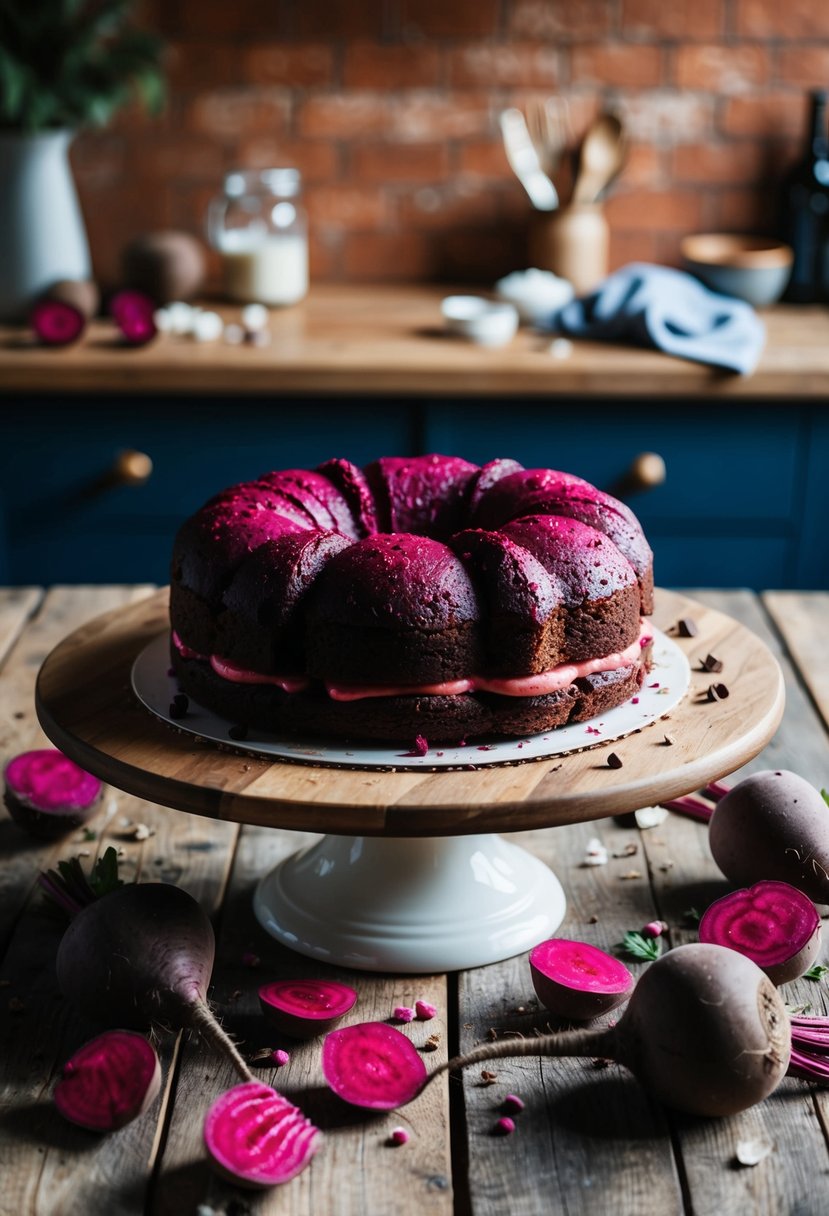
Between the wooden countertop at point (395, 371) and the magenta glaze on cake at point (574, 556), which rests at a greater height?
the magenta glaze on cake at point (574, 556)

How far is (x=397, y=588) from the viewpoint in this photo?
1221 mm

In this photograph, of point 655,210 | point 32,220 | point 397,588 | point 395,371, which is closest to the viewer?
point 397,588

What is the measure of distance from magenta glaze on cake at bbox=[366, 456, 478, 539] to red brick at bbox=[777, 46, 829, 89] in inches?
88.3

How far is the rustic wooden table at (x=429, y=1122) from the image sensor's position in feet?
3.19

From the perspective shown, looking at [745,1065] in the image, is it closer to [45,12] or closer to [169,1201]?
[169,1201]

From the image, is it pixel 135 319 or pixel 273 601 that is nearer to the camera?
pixel 273 601

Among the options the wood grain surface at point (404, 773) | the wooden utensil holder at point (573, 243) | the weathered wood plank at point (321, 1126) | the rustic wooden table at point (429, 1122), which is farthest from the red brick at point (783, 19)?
the weathered wood plank at point (321, 1126)

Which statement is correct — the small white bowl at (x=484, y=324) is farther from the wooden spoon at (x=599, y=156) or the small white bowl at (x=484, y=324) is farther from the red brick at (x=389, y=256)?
the red brick at (x=389, y=256)

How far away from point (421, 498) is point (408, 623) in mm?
296

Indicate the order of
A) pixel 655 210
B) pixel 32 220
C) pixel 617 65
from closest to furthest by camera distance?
pixel 32 220 < pixel 617 65 < pixel 655 210

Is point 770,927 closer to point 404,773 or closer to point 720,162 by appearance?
point 404,773

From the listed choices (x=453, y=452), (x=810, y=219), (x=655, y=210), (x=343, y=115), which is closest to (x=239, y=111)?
(x=343, y=115)

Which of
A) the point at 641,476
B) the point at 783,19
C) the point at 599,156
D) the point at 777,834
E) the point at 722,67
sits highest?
the point at 783,19

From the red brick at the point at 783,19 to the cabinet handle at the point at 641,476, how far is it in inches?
46.0
